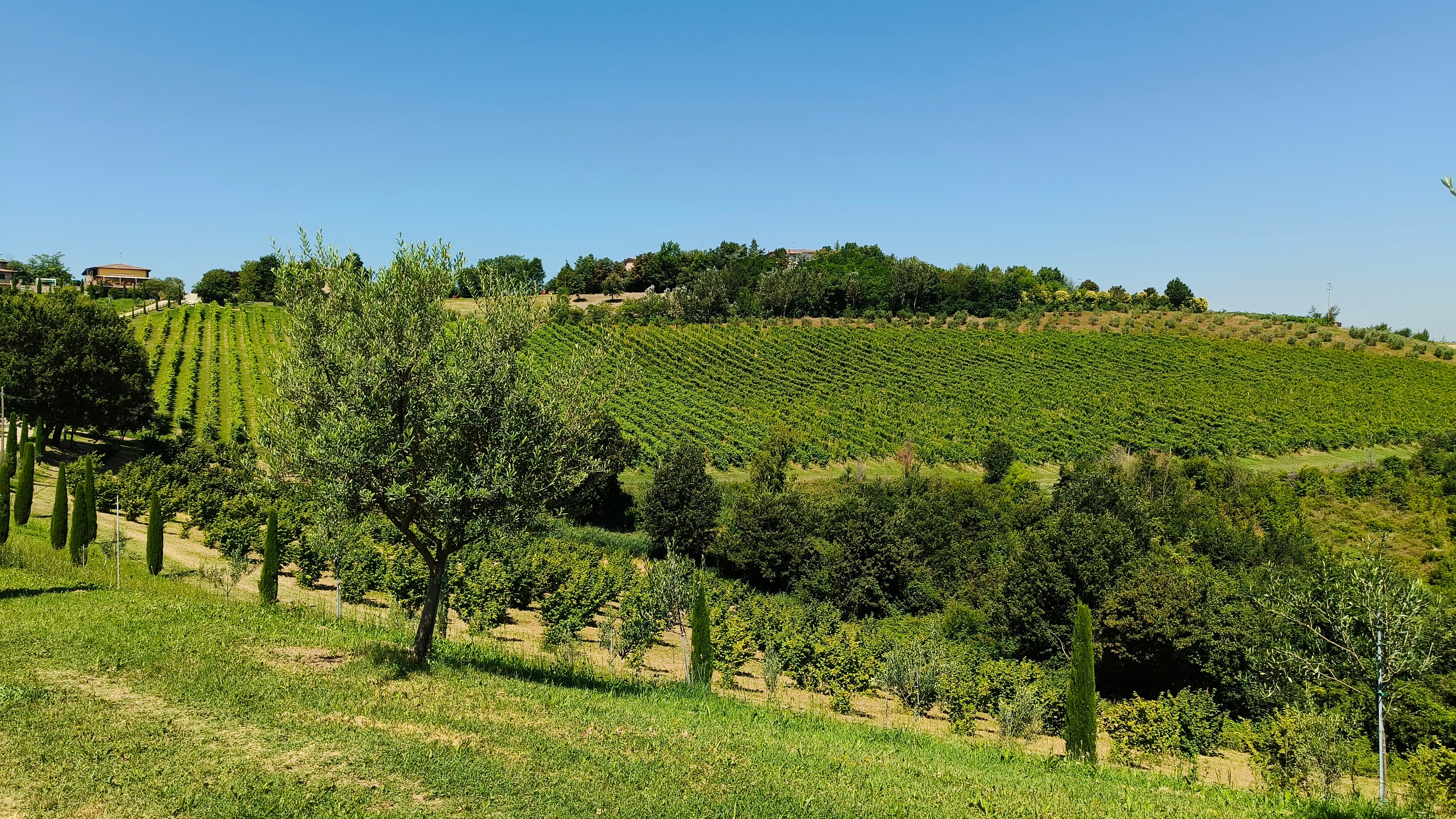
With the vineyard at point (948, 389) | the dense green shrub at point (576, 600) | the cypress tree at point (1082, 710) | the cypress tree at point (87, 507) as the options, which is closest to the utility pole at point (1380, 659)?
the cypress tree at point (1082, 710)

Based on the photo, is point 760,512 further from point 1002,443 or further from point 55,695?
point 55,695

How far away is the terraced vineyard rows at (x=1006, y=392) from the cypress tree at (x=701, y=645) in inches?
1645

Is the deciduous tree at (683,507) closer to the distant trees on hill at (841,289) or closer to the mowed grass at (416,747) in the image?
the mowed grass at (416,747)

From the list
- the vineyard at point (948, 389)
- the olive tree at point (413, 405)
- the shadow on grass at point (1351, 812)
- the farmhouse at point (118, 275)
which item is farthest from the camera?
the farmhouse at point (118, 275)

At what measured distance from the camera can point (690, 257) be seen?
470 feet

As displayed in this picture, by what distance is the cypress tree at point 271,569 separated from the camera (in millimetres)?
23031

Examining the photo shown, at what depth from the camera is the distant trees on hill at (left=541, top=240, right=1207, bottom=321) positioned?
359ft

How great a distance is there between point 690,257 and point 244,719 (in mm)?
135684

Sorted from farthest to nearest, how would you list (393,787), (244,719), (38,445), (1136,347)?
(1136,347) < (38,445) < (244,719) < (393,787)

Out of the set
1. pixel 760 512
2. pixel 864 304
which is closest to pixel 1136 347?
pixel 864 304

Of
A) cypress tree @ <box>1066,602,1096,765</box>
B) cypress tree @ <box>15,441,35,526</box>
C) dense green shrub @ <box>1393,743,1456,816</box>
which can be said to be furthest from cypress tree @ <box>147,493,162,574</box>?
dense green shrub @ <box>1393,743,1456,816</box>

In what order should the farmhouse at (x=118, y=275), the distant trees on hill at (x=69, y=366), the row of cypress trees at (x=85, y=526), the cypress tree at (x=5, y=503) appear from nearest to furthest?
1. the row of cypress trees at (x=85, y=526)
2. the cypress tree at (x=5, y=503)
3. the distant trees on hill at (x=69, y=366)
4. the farmhouse at (x=118, y=275)

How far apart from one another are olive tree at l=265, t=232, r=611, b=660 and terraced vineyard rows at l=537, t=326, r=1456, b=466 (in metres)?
47.9

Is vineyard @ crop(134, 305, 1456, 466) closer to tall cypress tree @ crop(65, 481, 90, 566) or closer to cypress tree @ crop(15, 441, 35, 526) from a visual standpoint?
cypress tree @ crop(15, 441, 35, 526)
